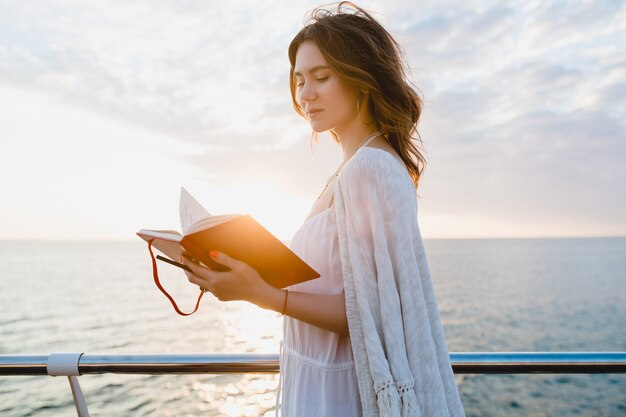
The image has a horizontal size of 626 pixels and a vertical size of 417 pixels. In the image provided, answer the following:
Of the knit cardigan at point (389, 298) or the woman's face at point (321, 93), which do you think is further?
the woman's face at point (321, 93)

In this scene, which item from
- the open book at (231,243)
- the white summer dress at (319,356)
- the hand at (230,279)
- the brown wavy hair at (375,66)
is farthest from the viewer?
the brown wavy hair at (375,66)

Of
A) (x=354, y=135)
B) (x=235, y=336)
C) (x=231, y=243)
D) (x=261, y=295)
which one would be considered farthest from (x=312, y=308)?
(x=235, y=336)

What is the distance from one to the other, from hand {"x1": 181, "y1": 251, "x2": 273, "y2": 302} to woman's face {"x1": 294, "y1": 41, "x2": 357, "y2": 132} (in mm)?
586

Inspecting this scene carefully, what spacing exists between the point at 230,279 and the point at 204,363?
1.51 ft

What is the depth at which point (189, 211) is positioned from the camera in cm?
128

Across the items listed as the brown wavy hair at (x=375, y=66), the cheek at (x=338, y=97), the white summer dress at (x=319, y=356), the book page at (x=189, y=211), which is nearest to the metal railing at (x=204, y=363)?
the white summer dress at (x=319, y=356)

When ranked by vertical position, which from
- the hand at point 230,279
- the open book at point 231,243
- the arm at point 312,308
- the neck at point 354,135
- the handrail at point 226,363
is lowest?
the handrail at point 226,363

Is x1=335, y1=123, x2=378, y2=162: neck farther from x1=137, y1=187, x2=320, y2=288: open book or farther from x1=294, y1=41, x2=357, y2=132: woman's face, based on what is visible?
x1=137, y1=187, x2=320, y2=288: open book

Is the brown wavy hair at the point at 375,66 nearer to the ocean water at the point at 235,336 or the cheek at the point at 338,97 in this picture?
the cheek at the point at 338,97

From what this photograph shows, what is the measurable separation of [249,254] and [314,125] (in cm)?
57

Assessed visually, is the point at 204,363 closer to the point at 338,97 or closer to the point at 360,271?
the point at 360,271

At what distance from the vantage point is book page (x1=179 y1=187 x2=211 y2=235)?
4.12ft

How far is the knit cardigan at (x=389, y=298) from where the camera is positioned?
120 centimetres

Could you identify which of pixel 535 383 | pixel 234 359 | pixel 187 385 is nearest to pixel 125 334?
pixel 187 385
